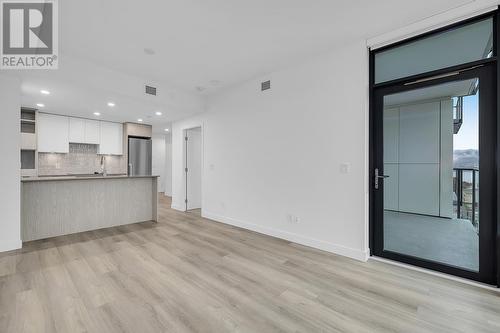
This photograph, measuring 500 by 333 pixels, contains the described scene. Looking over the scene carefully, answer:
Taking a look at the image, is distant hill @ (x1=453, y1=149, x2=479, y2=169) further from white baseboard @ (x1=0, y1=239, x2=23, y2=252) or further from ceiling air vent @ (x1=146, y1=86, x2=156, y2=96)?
white baseboard @ (x1=0, y1=239, x2=23, y2=252)

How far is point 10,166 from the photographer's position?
324cm

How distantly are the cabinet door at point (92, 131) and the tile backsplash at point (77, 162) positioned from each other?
0.34 m

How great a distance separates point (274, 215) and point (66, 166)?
19.6 ft

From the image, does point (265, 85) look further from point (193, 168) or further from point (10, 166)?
point (10, 166)

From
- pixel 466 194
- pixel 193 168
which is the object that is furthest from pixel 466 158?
pixel 193 168

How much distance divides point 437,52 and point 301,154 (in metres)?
2.07

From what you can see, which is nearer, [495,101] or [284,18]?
[495,101]

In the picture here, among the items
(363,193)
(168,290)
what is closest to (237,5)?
(363,193)

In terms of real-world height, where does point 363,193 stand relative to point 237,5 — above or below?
below

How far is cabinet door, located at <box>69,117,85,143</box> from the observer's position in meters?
5.85

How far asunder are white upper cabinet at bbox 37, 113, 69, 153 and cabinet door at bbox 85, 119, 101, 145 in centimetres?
44

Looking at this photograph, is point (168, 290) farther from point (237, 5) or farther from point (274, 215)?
point (237, 5)

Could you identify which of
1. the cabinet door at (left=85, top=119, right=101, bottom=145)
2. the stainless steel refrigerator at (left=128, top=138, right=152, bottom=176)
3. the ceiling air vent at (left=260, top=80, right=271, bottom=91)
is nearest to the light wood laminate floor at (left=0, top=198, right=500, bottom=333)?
the ceiling air vent at (left=260, top=80, right=271, bottom=91)

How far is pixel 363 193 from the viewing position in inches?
116
